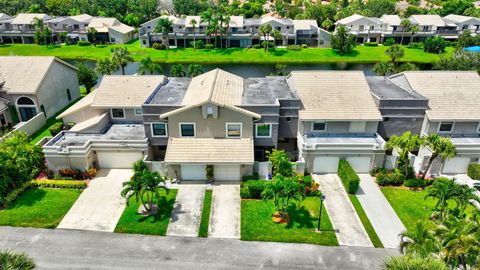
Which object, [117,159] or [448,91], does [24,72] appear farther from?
[448,91]

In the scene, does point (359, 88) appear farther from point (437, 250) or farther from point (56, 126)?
point (56, 126)

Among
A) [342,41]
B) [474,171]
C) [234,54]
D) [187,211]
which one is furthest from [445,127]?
[234,54]

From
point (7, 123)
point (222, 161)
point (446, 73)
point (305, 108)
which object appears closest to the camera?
point (222, 161)

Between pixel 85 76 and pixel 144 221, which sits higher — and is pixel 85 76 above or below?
above

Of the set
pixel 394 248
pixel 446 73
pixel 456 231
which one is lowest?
pixel 394 248

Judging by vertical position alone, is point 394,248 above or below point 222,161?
below

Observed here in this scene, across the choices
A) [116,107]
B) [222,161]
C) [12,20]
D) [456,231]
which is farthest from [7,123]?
[12,20]

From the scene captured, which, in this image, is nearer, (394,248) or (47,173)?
(394,248)

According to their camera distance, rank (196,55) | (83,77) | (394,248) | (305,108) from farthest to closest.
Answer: (196,55), (83,77), (305,108), (394,248)
